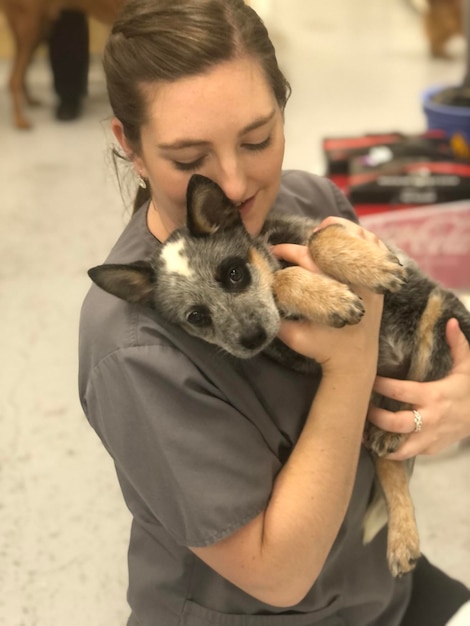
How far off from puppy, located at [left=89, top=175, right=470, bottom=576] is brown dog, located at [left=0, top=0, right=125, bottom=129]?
3616 millimetres

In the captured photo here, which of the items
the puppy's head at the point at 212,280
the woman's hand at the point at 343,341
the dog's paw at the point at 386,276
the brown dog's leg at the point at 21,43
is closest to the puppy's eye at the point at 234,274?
the puppy's head at the point at 212,280

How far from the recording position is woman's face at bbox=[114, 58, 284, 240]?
3.28 feet

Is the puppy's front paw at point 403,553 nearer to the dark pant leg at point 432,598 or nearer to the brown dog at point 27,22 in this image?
the dark pant leg at point 432,598

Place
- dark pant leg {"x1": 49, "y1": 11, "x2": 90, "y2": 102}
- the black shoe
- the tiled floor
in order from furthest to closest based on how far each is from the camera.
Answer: the black shoe, dark pant leg {"x1": 49, "y1": 11, "x2": 90, "y2": 102}, the tiled floor

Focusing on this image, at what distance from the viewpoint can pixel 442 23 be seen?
564 cm

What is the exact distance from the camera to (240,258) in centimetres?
121

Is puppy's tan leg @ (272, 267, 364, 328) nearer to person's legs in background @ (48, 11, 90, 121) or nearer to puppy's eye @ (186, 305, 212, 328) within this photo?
puppy's eye @ (186, 305, 212, 328)

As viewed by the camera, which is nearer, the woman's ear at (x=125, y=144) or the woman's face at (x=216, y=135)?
the woman's face at (x=216, y=135)

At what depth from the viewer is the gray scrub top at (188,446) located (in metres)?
1.00

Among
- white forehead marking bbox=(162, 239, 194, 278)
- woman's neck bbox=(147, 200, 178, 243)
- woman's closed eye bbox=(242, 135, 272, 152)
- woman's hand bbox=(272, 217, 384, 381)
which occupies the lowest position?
woman's hand bbox=(272, 217, 384, 381)

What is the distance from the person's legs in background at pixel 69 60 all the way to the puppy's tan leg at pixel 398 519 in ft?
13.7

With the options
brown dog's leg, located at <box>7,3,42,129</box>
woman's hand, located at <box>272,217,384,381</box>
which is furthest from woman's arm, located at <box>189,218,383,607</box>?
brown dog's leg, located at <box>7,3,42,129</box>

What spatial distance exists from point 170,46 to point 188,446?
56cm

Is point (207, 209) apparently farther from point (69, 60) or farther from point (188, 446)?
point (69, 60)
